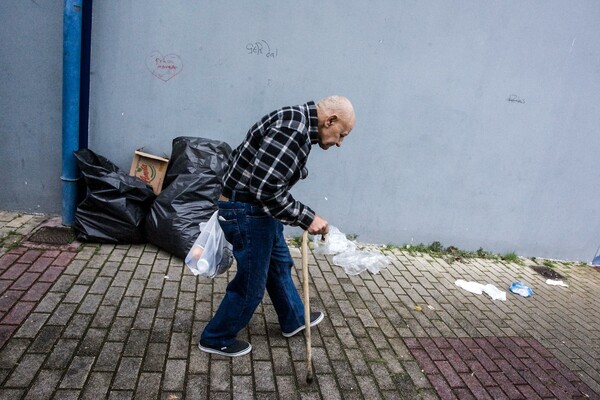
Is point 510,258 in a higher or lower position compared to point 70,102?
lower

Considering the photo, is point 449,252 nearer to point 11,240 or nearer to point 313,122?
point 313,122

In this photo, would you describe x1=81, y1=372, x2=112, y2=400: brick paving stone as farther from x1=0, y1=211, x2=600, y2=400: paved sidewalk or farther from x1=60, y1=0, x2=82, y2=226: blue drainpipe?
x1=60, y1=0, x2=82, y2=226: blue drainpipe

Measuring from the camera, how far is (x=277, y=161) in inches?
84.3

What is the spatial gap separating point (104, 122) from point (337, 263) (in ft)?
9.29

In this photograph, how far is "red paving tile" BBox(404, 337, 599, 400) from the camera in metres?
2.85

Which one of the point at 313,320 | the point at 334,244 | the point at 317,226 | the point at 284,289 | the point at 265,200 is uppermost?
the point at 265,200

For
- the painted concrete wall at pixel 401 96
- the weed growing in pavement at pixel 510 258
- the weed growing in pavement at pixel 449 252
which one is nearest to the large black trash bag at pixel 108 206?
the painted concrete wall at pixel 401 96

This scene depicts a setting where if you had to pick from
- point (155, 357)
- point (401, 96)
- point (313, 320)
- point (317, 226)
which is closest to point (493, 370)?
point (313, 320)

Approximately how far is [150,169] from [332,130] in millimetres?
2603

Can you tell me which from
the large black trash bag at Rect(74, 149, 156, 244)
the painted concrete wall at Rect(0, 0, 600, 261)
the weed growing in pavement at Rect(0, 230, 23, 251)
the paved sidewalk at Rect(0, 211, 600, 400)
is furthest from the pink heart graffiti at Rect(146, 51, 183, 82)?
the weed growing in pavement at Rect(0, 230, 23, 251)

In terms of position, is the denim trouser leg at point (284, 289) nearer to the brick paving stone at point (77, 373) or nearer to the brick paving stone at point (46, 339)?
the brick paving stone at point (77, 373)

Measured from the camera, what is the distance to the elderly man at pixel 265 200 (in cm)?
216

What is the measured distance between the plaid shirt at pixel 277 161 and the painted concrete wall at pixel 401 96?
2133 millimetres

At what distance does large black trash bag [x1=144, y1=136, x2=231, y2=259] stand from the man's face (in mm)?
1915
